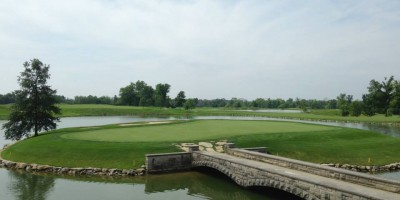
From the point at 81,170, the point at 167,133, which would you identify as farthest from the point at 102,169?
the point at 167,133

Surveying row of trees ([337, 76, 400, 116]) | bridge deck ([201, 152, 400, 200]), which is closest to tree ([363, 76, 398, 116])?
row of trees ([337, 76, 400, 116])

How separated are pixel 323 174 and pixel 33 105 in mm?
38130

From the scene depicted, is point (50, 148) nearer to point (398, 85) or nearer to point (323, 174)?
point (323, 174)

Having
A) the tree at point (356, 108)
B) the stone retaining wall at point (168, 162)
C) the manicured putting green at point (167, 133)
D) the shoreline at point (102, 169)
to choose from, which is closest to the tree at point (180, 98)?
the tree at point (356, 108)

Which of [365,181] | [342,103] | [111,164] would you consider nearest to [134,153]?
[111,164]

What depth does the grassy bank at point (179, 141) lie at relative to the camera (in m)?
31.5

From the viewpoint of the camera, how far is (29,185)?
2598 centimetres

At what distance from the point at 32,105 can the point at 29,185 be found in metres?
22.6

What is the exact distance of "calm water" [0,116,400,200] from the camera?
2319cm

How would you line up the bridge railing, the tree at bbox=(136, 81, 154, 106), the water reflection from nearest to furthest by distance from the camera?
the bridge railing → the water reflection → the tree at bbox=(136, 81, 154, 106)

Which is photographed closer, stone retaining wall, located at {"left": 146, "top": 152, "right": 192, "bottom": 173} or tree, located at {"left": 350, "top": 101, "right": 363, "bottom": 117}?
stone retaining wall, located at {"left": 146, "top": 152, "right": 192, "bottom": 173}

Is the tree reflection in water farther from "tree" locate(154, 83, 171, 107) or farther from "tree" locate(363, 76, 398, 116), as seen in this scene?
"tree" locate(154, 83, 171, 107)

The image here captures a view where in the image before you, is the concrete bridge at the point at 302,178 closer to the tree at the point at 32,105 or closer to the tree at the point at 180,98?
the tree at the point at 32,105

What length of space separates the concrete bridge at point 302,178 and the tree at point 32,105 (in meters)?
24.2
